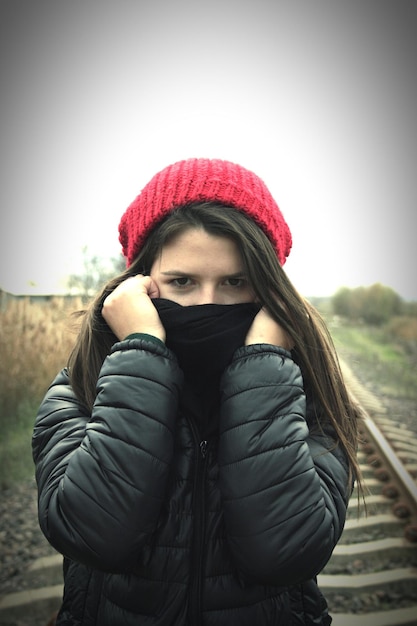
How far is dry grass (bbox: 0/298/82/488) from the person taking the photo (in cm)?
285

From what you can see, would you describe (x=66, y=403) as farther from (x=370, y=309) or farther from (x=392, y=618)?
(x=370, y=309)

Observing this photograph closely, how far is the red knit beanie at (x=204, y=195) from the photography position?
1234 mm

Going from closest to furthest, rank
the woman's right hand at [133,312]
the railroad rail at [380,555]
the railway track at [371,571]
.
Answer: the woman's right hand at [133,312] → the railway track at [371,571] → the railroad rail at [380,555]

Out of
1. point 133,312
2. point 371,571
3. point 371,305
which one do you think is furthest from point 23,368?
point 371,305

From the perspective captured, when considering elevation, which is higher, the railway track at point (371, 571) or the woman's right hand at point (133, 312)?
the woman's right hand at point (133, 312)

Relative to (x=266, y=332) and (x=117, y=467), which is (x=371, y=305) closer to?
(x=266, y=332)

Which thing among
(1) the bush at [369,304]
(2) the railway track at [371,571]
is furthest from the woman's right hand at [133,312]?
(1) the bush at [369,304]

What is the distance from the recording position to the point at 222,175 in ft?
4.12

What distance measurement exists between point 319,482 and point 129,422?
503mm

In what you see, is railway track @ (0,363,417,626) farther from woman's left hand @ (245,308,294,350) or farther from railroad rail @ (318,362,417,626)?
woman's left hand @ (245,308,294,350)

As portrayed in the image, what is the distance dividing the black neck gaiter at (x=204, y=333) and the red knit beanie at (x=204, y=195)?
0.29 m

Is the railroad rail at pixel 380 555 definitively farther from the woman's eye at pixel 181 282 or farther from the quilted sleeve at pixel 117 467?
the woman's eye at pixel 181 282

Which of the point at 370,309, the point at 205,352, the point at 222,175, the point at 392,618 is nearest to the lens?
the point at 205,352

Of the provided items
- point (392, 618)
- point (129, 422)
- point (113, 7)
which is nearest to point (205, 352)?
point (129, 422)
